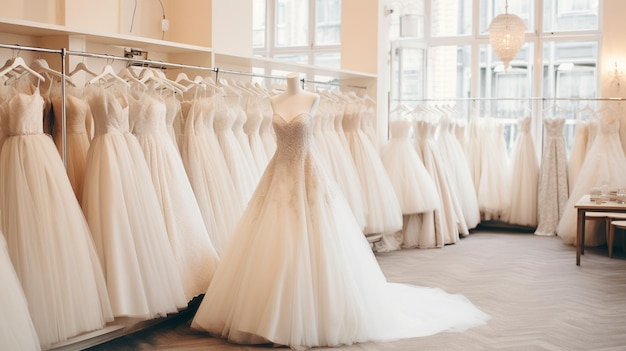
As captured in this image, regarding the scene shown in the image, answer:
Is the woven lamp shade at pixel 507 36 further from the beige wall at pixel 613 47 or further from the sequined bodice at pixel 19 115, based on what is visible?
the sequined bodice at pixel 19 115

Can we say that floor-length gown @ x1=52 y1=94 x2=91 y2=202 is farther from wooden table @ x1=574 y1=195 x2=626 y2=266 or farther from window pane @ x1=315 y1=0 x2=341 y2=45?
window pane @ x1=315 y1=0 x2=341 y2=45

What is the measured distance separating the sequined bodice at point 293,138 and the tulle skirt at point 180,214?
2.05ft

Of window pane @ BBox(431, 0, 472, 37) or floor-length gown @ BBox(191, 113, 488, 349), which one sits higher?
window pane @ BBox(431, 0, 472, 37)

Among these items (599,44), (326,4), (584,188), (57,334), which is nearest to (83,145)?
(57,334)

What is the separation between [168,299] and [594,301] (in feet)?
10.6

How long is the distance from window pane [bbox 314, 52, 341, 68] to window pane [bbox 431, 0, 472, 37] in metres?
1.79

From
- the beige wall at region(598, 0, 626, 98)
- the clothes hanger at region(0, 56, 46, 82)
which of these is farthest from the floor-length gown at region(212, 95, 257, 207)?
the beige wall at region(598, 0, 626, 98)

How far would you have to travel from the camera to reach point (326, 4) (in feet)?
37.9

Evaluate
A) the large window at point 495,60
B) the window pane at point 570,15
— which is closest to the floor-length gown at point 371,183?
the large window at point 495,60

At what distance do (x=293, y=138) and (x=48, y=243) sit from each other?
1.58m

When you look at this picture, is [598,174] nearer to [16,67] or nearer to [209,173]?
[209,173]

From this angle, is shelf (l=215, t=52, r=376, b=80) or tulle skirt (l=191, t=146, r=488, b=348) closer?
tulle skirt (l=191, t=146, r=488, b=348)

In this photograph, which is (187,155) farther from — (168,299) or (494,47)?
(494,47)

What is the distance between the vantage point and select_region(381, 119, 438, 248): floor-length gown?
7711 millimetres
